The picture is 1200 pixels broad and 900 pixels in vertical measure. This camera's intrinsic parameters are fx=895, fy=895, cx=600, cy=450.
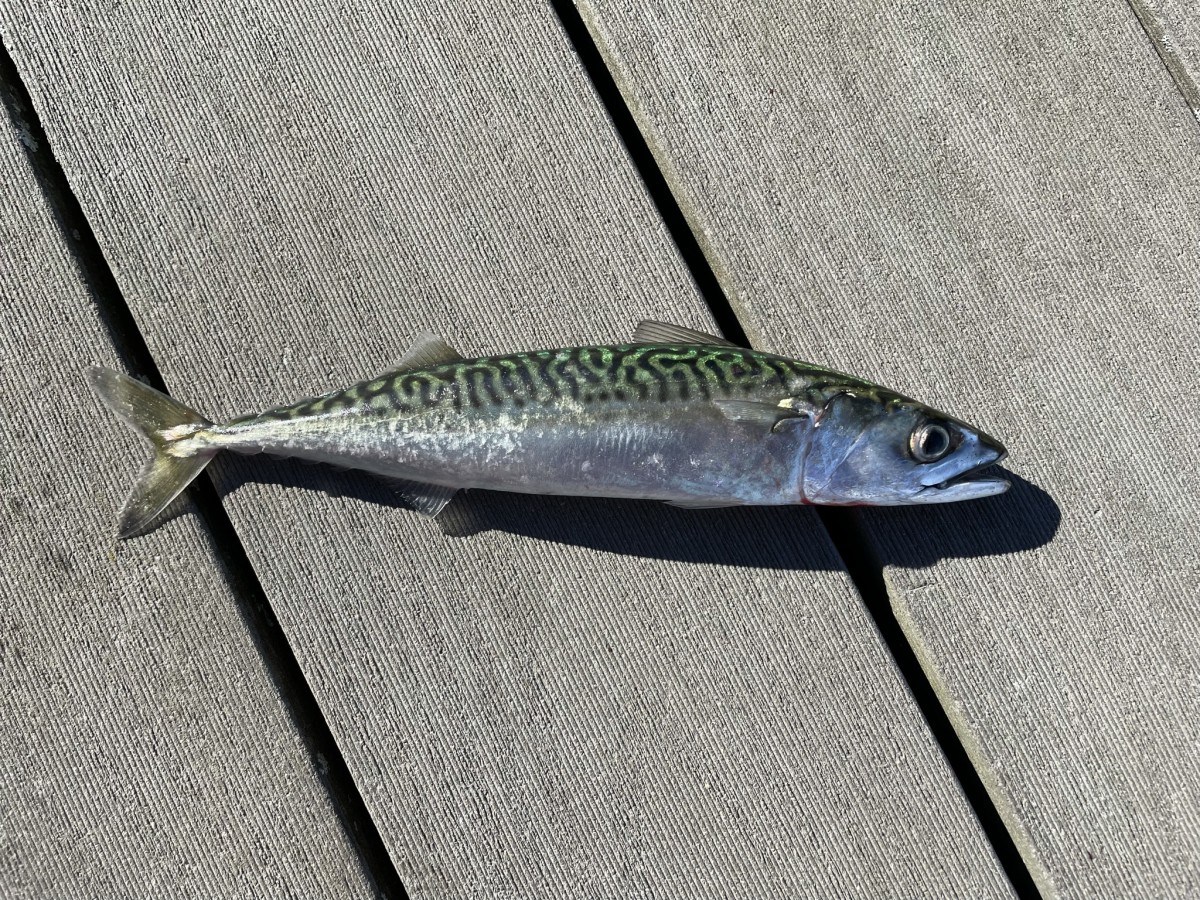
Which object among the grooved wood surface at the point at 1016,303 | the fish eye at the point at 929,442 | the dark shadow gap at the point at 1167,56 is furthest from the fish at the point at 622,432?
the dark shadow gap at the point at 1167,56

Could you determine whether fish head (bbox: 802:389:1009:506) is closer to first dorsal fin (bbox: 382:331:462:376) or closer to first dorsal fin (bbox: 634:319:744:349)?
first dorsal fin (bbox: 634:319:744:349)

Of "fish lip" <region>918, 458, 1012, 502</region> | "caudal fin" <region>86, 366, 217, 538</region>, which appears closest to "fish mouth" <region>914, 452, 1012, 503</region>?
"fish lip" <region>918, 458, 1012, 502</region>

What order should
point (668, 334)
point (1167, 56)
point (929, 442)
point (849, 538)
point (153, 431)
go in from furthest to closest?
point (1167, 56), point (849, 538), point (668, 334), point (153, 431), point (929, 442)

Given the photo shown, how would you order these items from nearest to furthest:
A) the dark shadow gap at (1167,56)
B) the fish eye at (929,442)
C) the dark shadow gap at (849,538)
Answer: the fish eye at (929,442) < the dark shadow gap at (849,538) < the dark shadow gap at (1167,56)

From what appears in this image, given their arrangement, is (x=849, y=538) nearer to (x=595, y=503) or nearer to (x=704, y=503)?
(x=704, y=503)

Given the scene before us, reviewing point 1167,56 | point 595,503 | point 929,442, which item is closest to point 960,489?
point 929,442

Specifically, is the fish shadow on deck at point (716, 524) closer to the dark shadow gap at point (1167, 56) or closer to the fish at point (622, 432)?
the fish at point (622, 432)
